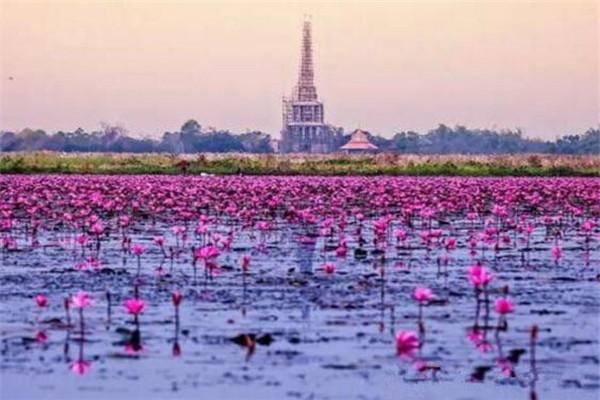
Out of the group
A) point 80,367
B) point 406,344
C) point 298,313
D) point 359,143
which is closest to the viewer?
point 80,367

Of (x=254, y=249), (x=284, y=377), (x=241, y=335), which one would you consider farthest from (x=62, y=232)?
(x=284, y=377)

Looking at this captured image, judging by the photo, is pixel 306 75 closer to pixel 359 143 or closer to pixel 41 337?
pixel 359 143

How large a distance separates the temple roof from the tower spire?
28.2ft

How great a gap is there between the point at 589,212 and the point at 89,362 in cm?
1834

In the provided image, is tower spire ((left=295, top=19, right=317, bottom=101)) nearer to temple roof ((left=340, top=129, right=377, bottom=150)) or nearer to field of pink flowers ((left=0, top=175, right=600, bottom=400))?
temple roof ((left=340, top=129, right=377, bottom=150))

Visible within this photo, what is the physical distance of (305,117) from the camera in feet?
460

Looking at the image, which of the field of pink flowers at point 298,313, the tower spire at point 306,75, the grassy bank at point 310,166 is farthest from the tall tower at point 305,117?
the field of pink flowers at point 298,313

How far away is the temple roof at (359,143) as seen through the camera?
12700cm

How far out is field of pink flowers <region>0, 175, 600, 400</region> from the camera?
818 cm

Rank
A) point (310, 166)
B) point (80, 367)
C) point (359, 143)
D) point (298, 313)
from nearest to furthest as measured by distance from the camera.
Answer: point (80, 367) < point (298, 313) < point (310, 166) < point (359, 143)

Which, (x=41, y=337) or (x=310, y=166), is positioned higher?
(x=310, y=166)

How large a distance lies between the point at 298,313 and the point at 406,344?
80.8 inches

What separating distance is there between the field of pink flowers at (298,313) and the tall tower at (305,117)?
116 m

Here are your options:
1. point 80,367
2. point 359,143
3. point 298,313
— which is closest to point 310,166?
point 298,313
